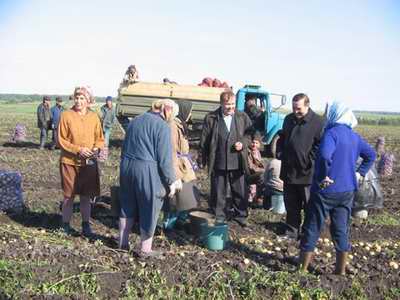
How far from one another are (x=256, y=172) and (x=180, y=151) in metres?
1.66

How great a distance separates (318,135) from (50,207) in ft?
12.7

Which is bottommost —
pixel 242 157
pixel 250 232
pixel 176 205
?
pixel 250 232

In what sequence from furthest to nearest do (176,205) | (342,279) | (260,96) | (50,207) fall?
(260,96), (50,207), (176,205), (342,279)

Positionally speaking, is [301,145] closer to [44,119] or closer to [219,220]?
[219,220]

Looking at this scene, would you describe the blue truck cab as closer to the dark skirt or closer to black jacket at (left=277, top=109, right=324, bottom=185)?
black jacket at (left=277, top=109, right=324, bottom=185)

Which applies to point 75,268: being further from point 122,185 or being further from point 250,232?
point 250,232

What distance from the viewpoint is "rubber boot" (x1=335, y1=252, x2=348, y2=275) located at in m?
4.57

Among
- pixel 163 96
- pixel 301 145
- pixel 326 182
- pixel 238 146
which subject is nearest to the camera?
pixel 326 182

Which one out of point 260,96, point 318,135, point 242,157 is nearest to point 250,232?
point 242,157

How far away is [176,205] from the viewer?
540 cm

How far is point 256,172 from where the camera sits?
6891mm

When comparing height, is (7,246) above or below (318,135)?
below

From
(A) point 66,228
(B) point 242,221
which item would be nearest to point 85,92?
(A) point 66,228

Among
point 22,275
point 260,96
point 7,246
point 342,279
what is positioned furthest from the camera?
point 260,96
